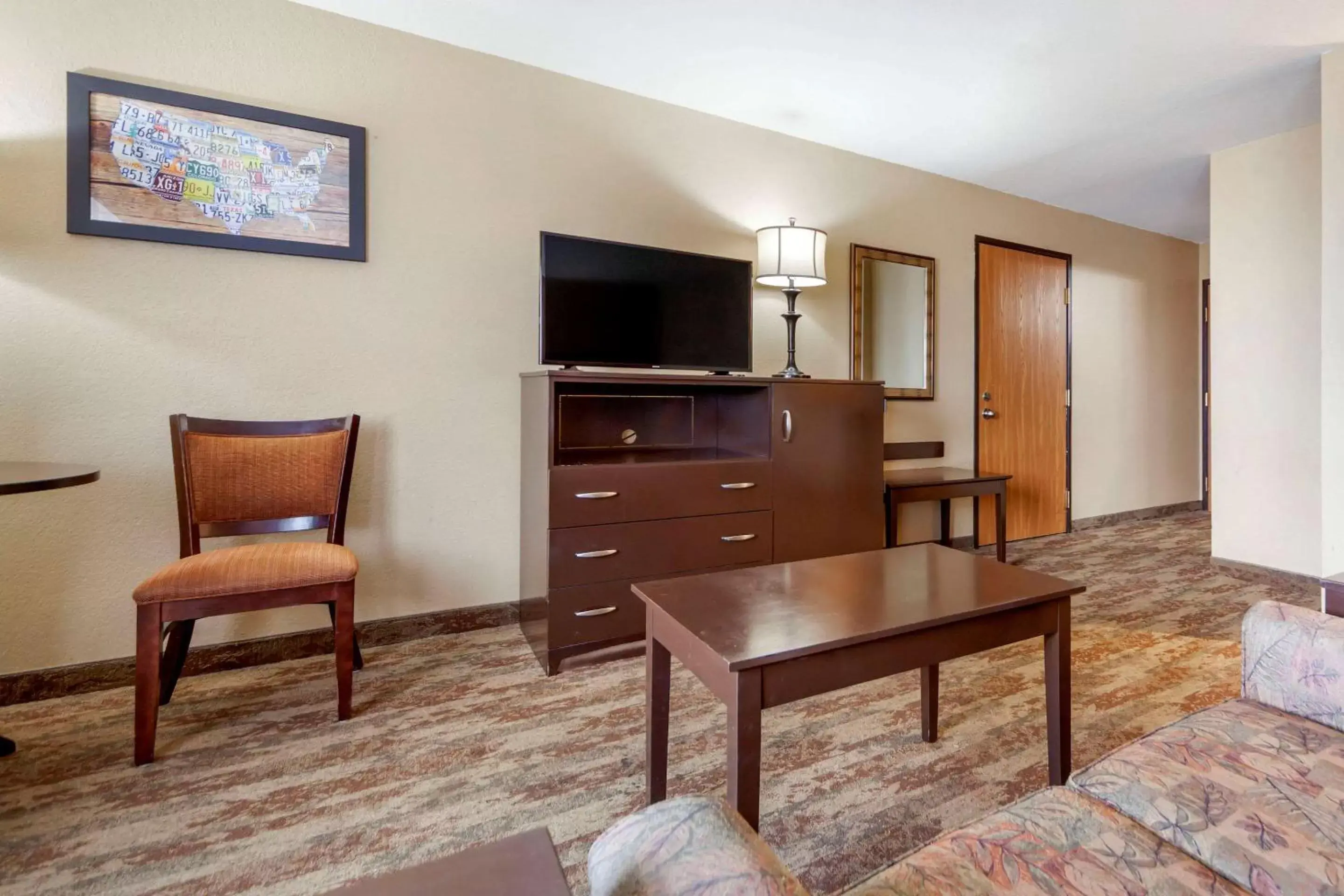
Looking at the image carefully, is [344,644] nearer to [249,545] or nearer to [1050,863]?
[249,545]

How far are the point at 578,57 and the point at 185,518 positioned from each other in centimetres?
229

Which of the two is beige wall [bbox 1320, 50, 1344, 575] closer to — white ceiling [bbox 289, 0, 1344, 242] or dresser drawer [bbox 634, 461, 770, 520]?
white ceiling [bbox 289, 0, 1344, 242]

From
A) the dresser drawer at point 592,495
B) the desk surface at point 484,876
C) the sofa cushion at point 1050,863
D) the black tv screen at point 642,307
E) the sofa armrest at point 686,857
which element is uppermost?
the black tv screen at point 642,307

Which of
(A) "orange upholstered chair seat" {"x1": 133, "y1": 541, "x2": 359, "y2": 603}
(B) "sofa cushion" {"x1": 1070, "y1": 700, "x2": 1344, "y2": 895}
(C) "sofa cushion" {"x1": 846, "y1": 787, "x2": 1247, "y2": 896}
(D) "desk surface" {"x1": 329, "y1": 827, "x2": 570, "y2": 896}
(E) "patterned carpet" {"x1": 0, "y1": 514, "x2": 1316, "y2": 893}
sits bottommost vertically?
(E) "patterned carpet" {"x1": 0, "y1": 514, "x2": 1316, "y2": 893}

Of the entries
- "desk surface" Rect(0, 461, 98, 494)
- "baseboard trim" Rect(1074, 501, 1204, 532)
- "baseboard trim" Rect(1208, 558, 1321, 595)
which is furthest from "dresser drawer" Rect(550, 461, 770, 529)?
"baseboard trim" Rect(1074, 501, 1204, 532)

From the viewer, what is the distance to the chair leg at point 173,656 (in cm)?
181

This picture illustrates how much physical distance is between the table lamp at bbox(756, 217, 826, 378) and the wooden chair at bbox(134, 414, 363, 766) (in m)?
1.90

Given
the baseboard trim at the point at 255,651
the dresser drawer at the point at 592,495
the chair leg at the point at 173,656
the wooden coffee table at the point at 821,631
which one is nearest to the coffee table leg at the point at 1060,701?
the wooden coffee table at the point at 821,631

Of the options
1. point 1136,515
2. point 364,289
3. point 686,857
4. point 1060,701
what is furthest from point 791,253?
point 1136,515

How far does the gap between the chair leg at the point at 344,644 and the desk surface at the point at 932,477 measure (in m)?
2.26

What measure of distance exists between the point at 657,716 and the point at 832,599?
1.53 ft

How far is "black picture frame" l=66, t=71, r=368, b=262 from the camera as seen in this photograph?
1.86 m

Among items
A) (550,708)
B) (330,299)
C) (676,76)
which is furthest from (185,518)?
(676,76)

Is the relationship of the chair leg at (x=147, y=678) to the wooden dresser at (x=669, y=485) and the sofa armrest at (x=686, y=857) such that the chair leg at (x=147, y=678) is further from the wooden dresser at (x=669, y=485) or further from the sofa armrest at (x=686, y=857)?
the sofa armrest at (x=686, y=857)
